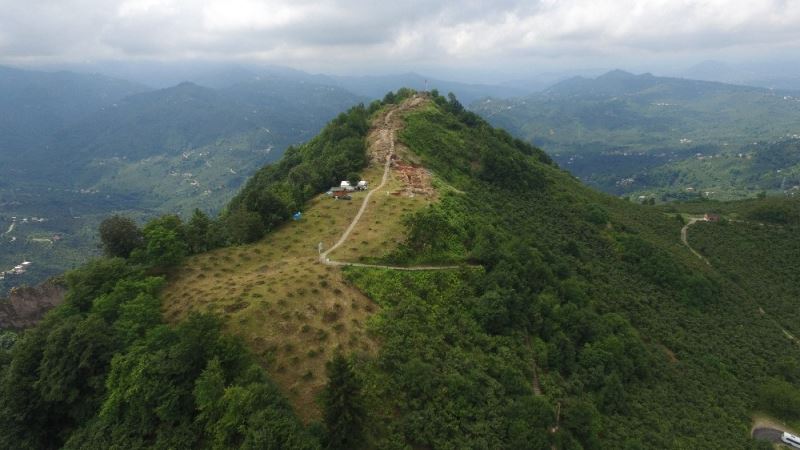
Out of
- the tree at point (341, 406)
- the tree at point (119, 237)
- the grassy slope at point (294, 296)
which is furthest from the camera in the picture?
the tree at point (119, 237)

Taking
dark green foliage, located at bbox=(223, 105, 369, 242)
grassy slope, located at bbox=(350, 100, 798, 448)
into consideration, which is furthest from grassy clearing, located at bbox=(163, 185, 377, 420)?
dark green foliage, located at bbox=(223, 105, 369, 242)

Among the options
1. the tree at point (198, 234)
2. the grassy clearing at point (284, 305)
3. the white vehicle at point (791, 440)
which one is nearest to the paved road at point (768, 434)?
the white vehicle at point (791, 440)

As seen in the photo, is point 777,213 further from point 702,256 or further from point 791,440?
point 791,440

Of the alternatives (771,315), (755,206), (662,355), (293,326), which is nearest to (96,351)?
(293,326)

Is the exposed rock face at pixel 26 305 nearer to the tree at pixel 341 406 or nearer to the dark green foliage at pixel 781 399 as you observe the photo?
the tree at pixel 341 406

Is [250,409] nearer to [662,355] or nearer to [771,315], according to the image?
[662,355]

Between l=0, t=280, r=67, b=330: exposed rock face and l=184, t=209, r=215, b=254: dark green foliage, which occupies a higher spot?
l=184, t=209, r=215, b=254: dark green foliage

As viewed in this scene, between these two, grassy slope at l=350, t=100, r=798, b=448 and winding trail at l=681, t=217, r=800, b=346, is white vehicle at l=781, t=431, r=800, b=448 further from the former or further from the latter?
winding trail at l=681, t=217, r=800, b=346
